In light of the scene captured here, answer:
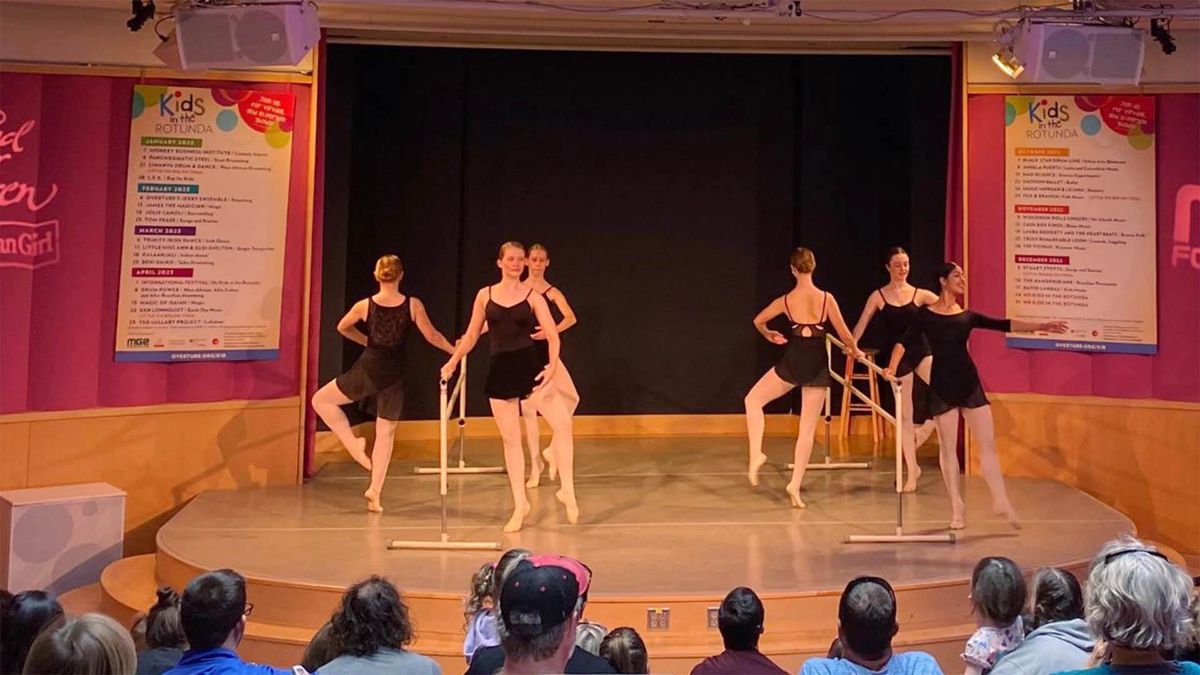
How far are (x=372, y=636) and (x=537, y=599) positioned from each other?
2.95ft

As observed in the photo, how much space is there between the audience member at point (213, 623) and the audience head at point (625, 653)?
79cm

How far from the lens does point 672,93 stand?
Answer: 30.3ft

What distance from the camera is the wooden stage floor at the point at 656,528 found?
5.42m

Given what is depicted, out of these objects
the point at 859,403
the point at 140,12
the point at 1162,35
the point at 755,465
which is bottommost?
the point at 755,465

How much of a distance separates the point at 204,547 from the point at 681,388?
454cm

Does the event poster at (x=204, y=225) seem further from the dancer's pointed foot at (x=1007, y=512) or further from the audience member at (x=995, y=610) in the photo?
the audience member at (x=995, y=610)

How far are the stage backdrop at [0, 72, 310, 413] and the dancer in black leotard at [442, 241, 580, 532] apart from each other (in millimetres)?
2162

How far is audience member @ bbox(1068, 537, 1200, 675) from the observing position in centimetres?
209

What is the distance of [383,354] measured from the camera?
6.58 meters

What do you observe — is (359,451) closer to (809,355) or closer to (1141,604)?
(809,355)

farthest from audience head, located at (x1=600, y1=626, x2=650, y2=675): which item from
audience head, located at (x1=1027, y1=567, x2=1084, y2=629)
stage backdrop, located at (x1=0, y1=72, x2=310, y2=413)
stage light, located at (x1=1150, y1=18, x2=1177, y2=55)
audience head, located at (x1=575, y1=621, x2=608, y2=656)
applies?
stage light, located at (x1=1150, y1=18, x2=1177, y2=55)

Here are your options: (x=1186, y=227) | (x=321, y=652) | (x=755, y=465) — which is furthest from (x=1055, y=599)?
(x=1186, y=227)

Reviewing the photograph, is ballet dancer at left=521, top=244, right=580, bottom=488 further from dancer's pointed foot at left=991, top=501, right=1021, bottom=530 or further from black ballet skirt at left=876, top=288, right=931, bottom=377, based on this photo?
dancer's pointed foot at left=991, top=501, right=1021, bottom=530

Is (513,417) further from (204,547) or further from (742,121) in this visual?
(742,121)
